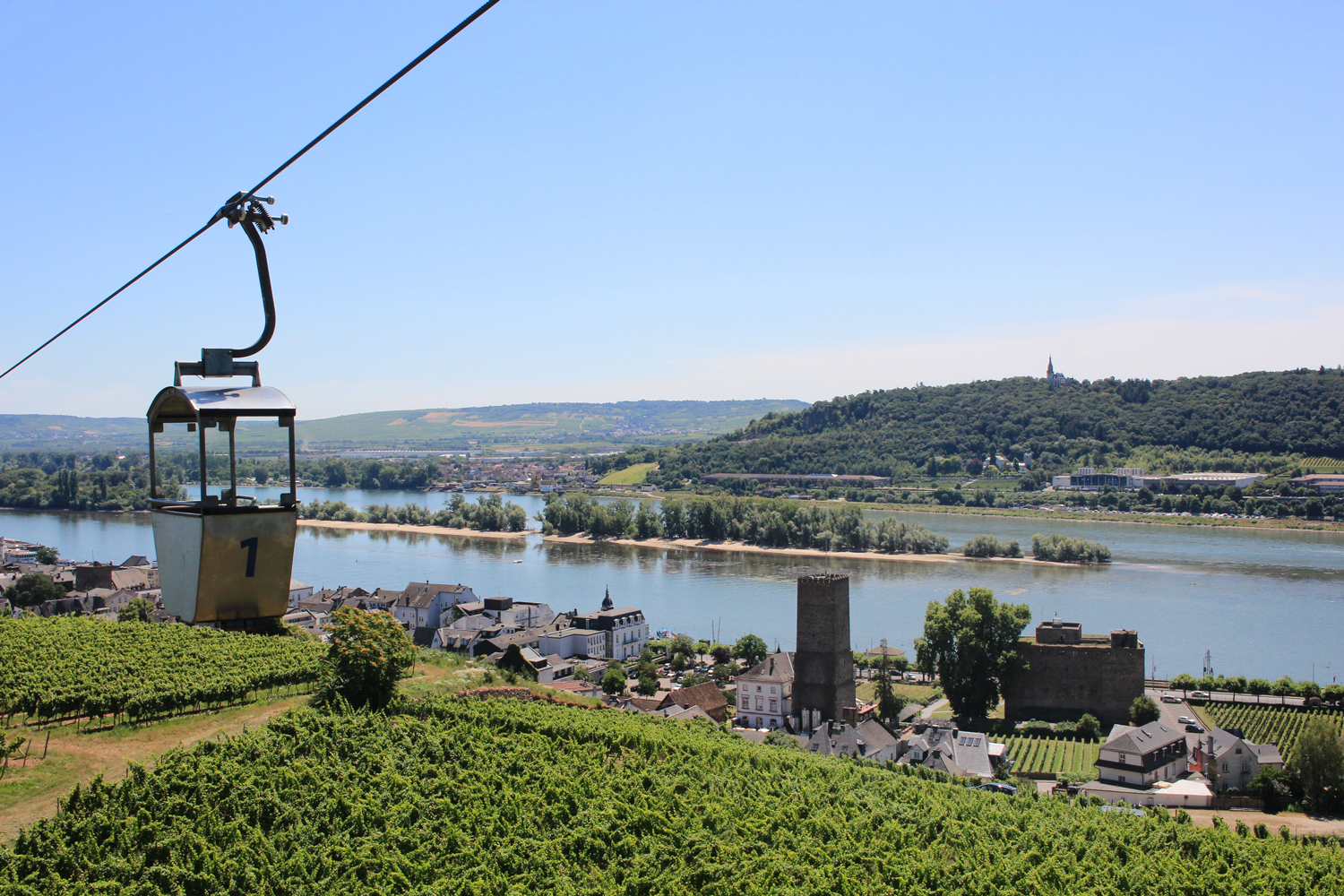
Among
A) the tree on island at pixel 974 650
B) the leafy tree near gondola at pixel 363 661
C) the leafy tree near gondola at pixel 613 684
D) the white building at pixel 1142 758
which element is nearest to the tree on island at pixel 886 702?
the tree on island at pixel 974 650

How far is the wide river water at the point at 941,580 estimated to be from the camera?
2483 cm

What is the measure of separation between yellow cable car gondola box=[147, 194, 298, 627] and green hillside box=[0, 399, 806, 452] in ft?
395

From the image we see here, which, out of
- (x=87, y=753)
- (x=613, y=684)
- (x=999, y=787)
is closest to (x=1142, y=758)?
(x=999, y=787)

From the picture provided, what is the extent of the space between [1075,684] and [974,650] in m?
2.35

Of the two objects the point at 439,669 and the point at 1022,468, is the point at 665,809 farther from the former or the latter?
the point at 1022,468

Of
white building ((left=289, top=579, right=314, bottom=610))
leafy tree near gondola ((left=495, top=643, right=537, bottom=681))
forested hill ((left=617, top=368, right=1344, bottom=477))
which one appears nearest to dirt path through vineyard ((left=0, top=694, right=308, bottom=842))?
leafy tree near gondola ((left=495, top=643, right=537, bottom=681))

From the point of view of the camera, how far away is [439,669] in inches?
488

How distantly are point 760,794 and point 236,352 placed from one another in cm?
695

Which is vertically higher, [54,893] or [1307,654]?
[54,893]

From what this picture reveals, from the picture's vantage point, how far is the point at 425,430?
175 meters

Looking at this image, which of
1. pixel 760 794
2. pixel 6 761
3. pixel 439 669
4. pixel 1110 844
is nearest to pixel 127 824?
pixel 6 761

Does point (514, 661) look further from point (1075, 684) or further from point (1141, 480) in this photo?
point (1141, 480)

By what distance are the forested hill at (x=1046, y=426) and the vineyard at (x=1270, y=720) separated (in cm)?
4526

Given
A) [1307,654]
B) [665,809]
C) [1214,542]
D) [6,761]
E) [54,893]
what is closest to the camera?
[54,893]
